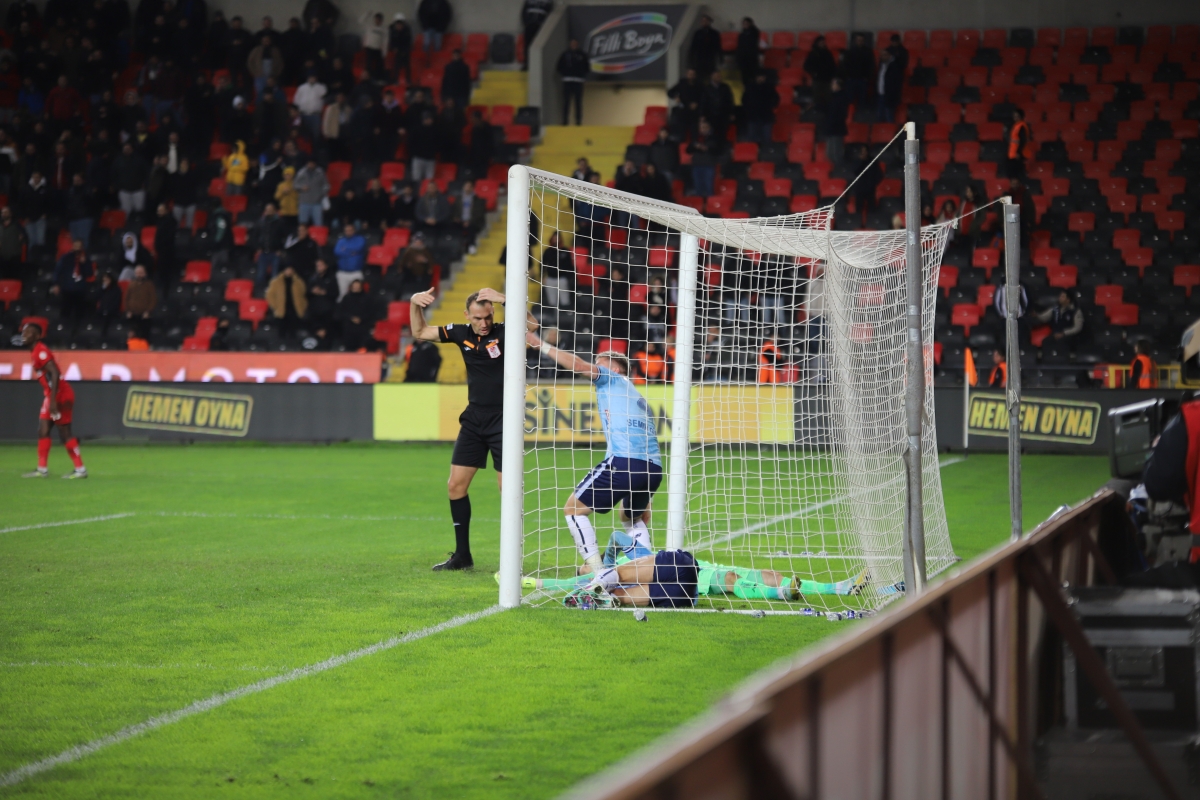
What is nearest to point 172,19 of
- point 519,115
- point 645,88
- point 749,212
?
point 519,115

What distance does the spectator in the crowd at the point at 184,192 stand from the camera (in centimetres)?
2661

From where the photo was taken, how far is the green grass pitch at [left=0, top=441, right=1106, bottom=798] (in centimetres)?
461

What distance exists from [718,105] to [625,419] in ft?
60.9

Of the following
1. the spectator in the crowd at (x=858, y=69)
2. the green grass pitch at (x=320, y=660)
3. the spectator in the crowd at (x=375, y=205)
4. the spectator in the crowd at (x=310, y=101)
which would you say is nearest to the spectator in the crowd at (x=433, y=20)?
the spectator in the crowd at (x=310, y=101)

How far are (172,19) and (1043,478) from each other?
23.4 metres

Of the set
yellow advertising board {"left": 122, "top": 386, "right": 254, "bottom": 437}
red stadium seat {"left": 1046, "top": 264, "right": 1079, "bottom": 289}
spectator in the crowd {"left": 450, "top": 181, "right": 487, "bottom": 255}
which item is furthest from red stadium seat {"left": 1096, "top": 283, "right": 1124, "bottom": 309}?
yellow advertising board {"left": 122, "top": 386, "right": 254, "bottom": 437}

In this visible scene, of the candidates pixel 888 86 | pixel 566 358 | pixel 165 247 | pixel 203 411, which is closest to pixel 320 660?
pixel 566 358

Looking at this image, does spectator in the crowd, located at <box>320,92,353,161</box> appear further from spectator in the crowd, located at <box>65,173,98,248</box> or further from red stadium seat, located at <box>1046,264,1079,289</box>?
red stadium seat, located at <box>1046,264,1079,289</box>

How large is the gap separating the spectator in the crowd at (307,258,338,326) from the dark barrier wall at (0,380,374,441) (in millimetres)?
2860

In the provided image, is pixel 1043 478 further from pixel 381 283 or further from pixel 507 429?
pixel 381 283

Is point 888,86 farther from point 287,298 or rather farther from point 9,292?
point 9,292

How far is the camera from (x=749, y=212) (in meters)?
24.2

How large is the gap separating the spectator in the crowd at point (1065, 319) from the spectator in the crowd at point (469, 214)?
38.2 ft

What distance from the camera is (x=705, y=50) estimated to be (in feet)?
87.8
